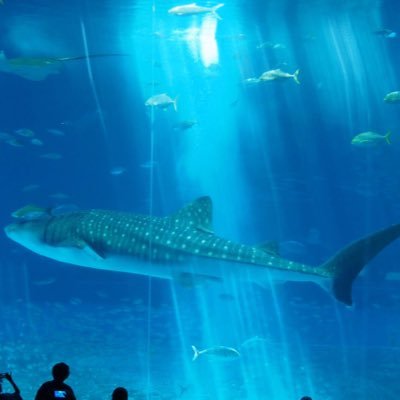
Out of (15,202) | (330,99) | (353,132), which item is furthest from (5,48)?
(353,132)

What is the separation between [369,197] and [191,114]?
10997 millimetres

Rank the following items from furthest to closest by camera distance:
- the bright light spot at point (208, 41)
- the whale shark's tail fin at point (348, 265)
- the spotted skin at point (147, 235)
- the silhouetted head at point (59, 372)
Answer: the bright light spot at point (208, 41) < the spotted skin at point (147, 235) < the whale shark's tail fin at point (348, 265) < the silhouetted head at point (59, 372)

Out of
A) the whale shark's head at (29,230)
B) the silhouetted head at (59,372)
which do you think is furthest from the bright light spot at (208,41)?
the silhouetted head at (59,372)

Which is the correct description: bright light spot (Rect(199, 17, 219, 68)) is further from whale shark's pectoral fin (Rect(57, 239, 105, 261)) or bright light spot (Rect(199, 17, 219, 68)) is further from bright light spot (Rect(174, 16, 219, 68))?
whale shark's pectoral fin (Rect(57, 239, 105, 261))

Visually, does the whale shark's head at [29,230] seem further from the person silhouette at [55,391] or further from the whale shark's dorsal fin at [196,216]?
the person silhouette at [55,391]

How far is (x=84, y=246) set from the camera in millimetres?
5008

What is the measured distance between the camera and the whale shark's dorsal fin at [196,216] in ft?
17.0

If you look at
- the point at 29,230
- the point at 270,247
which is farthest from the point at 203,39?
the point at 270,247

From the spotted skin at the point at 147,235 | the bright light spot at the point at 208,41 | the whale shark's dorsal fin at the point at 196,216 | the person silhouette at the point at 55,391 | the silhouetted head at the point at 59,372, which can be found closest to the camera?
the person silhouette at the point at 55,391

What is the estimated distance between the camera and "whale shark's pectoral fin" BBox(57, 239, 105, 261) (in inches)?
197

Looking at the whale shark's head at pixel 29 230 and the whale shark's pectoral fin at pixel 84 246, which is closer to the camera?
the whale shark's pectoral fin at pixel 84 246

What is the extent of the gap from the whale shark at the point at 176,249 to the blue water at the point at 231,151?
33.7ft

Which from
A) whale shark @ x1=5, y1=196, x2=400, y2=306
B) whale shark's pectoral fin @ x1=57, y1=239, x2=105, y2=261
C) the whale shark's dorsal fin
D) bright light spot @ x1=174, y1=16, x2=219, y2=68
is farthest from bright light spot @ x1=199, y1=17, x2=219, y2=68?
whale shark's pectoral fin @ x1=57, y1=239, x2=105, y2=261

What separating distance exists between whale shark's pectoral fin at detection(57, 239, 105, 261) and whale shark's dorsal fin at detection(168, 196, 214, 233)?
34.6 inches
